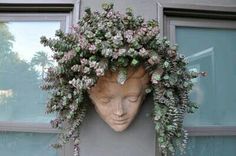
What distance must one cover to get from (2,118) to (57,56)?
2.33 feet

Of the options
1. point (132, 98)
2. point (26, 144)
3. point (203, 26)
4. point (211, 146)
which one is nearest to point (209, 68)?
point (203, 26)

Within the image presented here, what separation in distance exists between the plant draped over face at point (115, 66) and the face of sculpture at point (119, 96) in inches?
2.7

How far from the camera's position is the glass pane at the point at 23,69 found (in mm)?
2227

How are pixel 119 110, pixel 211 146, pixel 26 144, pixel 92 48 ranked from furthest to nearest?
pixel 211 146 → pixel 26 144 → pixel 119 110 → pixel 92 48

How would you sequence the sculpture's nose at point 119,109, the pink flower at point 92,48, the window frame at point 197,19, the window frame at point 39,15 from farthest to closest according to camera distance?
the window frame at point 197,19, the window frame at point 39,15, the sculpture's nose at point 119,109, the pink flower at point 92,48

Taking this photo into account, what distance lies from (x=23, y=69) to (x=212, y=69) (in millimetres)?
1360

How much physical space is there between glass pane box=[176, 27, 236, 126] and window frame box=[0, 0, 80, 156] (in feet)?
2.56

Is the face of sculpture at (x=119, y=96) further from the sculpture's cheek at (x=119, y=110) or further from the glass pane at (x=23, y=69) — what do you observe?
the glass pane at (x=23, y=69)

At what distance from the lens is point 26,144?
219 centimetres

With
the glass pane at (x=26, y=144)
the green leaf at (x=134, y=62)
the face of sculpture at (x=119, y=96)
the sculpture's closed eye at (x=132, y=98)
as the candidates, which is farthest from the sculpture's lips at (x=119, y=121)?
the glass pane at (x=26, y=144)

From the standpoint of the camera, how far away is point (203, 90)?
2.36 metres

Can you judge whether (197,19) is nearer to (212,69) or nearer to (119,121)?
(212,69)

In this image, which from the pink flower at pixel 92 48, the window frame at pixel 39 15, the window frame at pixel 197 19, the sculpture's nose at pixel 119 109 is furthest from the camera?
the window frame at pixel 197 19

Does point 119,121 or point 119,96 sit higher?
point 119,96
